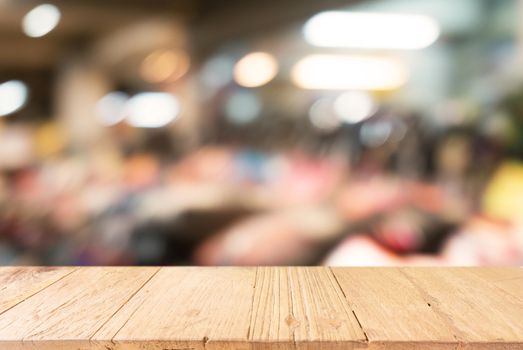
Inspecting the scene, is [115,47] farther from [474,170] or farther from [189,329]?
[189,329]

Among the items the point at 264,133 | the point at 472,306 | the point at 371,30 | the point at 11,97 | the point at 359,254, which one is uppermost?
the point at 371,30

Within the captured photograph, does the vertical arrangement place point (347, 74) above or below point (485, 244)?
above

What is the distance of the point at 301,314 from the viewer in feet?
1.53

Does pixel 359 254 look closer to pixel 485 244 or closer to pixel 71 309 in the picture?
pixel 485 244

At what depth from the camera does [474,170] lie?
4.81 ft

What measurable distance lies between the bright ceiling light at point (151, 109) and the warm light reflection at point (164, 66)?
48mm

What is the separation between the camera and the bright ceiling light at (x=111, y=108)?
4.72ft

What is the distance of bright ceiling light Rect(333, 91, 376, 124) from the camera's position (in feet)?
4.76

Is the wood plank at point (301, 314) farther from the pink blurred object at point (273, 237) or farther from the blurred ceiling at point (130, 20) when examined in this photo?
the blurred ceiling at point (130, 20)

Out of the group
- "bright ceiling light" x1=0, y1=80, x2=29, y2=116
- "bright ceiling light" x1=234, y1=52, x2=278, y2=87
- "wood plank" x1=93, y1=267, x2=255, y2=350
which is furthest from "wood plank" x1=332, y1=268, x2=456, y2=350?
"bright ceiling light" x1=0, y1=80, x2=29, y2=116

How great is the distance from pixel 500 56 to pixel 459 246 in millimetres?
567

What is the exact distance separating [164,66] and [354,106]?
0.56 meters

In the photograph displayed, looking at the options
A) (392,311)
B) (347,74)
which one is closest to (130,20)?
(347,74)

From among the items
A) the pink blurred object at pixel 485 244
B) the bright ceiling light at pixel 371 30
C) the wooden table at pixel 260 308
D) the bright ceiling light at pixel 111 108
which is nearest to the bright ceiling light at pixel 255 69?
the bright ceiling light at pixel 371 30
